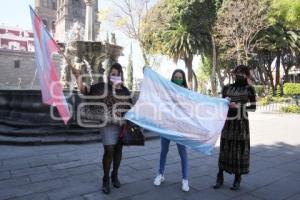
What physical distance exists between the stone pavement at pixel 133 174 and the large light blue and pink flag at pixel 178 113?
2.75 feet

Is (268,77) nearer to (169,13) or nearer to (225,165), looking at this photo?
(169,13)

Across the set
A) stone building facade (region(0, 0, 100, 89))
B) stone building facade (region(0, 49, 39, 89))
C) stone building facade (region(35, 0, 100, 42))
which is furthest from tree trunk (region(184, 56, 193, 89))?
stone building facade (region(35, 0, 100, 42))

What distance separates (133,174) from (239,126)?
2014mm

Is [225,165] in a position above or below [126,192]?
above

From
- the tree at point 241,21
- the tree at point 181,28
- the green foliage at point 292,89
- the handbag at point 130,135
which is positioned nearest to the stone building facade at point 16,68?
the tree at point 181,28

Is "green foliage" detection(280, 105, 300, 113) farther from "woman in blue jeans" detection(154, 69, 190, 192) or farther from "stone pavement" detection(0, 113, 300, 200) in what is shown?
"woman in blue jeans" detection(154, 69, 190, 192)

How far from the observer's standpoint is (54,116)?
9258 millimetres

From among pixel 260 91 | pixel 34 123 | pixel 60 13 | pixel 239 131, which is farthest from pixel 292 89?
pixel 60 13

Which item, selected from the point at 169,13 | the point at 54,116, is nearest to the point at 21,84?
the point at 169,13

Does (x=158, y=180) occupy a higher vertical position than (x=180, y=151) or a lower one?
lower

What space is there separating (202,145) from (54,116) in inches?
231

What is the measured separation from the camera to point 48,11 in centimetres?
8688

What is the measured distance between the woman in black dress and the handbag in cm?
133

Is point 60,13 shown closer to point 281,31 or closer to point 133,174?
point 281,31
